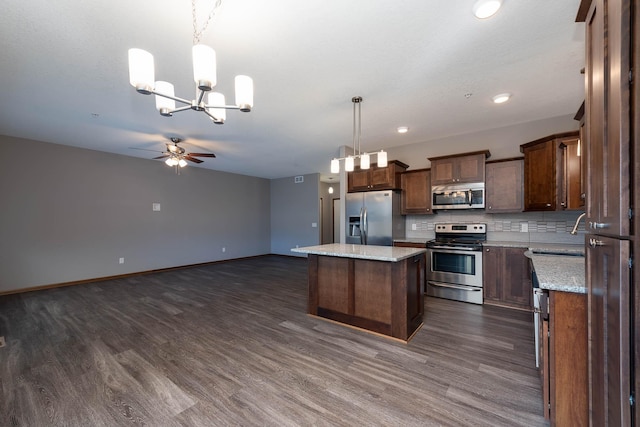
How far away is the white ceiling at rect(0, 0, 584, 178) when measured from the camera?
176cm

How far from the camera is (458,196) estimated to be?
4.14 m

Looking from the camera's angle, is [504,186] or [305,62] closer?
[305,62]

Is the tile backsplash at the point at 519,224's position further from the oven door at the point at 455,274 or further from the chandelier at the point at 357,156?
the chandelier at the point at 357,156

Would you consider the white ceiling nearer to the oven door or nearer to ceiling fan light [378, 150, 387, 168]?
ceiling fan light [378, 150, 387, 168]

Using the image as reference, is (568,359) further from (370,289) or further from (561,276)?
(370,289)

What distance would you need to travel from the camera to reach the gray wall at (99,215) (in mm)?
4406

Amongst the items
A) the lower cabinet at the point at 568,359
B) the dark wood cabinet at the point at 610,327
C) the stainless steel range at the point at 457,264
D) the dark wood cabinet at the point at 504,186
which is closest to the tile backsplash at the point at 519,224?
the stainless steel range at the point at 457,264

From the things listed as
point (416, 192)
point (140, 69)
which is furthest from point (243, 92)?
point (416, 192)

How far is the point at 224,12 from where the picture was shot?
175 cm

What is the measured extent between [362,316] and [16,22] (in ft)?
12.6

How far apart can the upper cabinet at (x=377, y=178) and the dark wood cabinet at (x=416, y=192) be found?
0.52ft

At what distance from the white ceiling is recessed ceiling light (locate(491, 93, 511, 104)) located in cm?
7

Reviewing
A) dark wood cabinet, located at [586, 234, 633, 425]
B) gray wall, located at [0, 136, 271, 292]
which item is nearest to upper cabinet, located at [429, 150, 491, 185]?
dark wood cabinet, located at [586, 234, 633, 425]

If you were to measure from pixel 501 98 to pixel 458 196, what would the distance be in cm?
156
